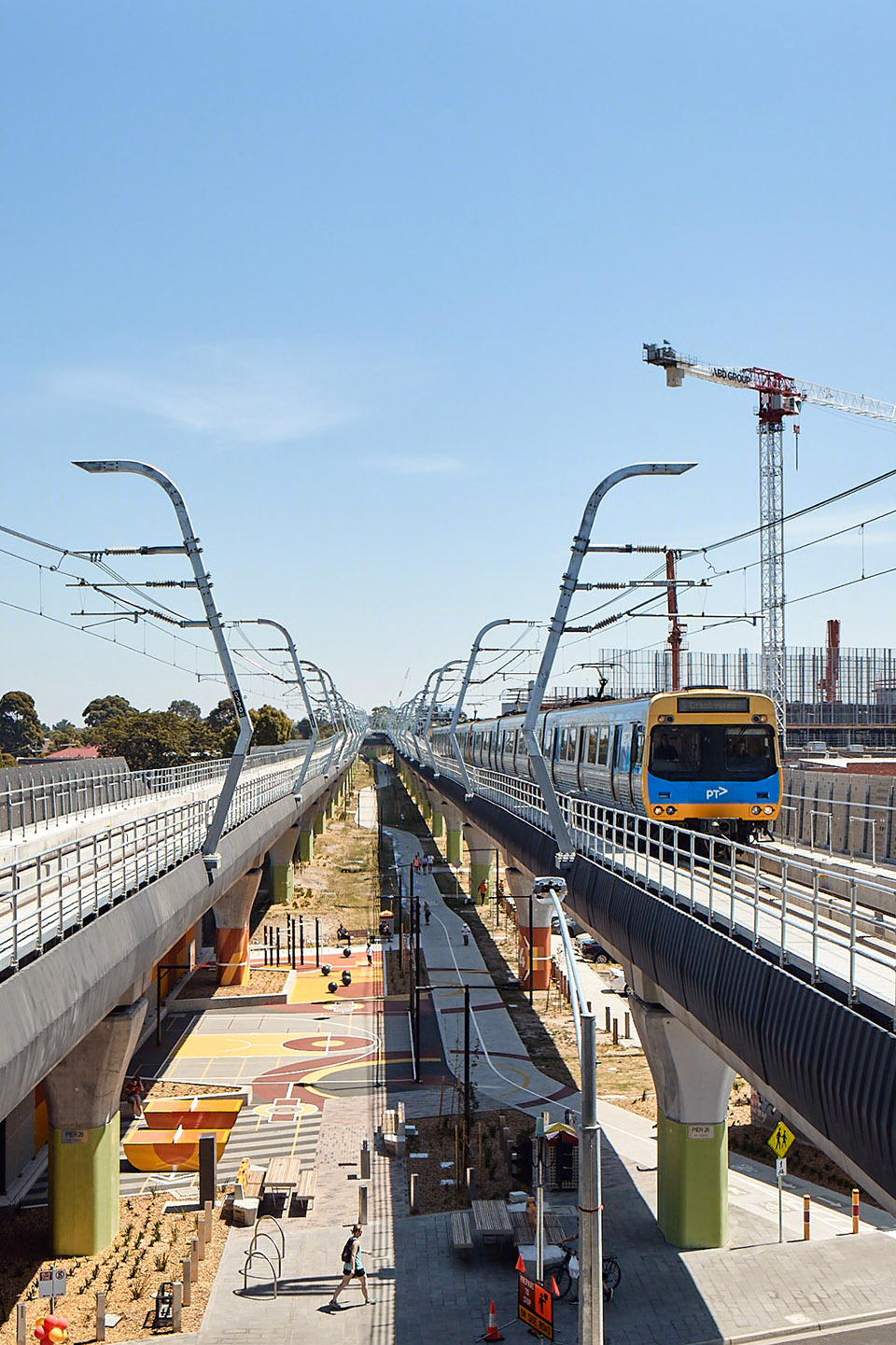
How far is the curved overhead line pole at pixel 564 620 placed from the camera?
782 inches

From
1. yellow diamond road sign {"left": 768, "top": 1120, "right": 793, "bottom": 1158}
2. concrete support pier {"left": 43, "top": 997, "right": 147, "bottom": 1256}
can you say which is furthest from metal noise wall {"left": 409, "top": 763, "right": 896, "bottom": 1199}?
concrete support pier {"left": 43, "top": 997, "right": 147, "bottom": 1256}

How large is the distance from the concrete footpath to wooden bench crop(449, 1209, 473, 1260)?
0.21m

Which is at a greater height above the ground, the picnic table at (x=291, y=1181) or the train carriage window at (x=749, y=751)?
the train carriage window at (x=749, y=751)

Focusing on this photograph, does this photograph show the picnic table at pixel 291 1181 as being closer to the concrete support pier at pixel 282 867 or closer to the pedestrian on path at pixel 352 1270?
the pedestrian on path at pixel 352 1270

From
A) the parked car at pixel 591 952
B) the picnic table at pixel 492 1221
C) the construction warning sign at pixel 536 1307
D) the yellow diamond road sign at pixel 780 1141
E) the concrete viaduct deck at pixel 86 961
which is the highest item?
the concrete viaduct deck at pixel 86 961

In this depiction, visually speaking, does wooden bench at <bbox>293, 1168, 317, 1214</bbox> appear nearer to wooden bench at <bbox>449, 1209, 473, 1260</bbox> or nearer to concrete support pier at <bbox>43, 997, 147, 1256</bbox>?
wooden bench at <bbox>449, 1209, 473, 1260</bbox>

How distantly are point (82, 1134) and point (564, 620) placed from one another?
12.6 metres

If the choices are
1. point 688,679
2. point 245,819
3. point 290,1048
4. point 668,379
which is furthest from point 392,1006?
point 668,379

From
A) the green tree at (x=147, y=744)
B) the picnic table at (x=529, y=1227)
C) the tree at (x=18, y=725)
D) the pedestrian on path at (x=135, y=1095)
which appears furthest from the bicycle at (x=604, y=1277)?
the tree at (x=18, y=725)

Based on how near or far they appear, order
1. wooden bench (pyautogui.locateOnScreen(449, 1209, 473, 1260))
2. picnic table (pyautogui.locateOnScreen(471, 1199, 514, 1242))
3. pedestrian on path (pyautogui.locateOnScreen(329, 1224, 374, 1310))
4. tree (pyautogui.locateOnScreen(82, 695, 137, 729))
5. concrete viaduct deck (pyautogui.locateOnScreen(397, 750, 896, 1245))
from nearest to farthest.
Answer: concrete viaduct deck (pyautogui.locateOnScreen(397, 750, 896, 1245))
pedestrian on path (pyautogui.locateOnScreen(329, 1224, 374, 1310))
wooden bench (pyautogui.locateOnScreen(449, 1209, 473, 1260))
picnic table (pyautogui.locateOnScreen(471, 1199, 514, 1242))
tree (pyautogui.locateOnScreen(82, 695, 137, 729))

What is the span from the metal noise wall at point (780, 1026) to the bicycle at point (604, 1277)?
5.71 m

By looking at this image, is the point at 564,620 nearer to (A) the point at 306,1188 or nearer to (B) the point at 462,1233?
(B) the point at 462,1233

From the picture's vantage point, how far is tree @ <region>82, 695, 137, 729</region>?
6924 inches

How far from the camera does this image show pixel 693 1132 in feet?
72.8
